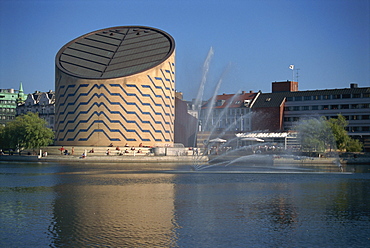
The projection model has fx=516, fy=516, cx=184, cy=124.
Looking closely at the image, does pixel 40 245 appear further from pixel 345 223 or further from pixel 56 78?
pixel 56 78

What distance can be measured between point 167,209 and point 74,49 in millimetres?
84081

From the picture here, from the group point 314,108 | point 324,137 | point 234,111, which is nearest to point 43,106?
point 234,111

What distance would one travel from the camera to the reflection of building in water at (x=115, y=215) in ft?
69.5

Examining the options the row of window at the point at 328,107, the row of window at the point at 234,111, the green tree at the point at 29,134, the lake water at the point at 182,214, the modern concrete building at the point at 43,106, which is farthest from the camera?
the modern concrete building at the point at 43,106

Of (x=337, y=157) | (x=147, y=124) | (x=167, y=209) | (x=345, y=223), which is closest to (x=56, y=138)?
(x=147, y=124)

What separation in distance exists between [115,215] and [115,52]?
263 ft

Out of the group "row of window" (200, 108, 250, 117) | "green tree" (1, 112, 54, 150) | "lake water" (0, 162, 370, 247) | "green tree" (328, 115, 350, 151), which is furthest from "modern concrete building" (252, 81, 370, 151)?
"lake water" (0, 162, 370, 247)

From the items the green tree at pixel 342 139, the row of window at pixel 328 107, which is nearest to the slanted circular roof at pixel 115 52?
the green tree at pixel 342 139

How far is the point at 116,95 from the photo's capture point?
3696 inches

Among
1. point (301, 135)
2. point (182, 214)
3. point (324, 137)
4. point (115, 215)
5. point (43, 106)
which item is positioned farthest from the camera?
point (43, 106)

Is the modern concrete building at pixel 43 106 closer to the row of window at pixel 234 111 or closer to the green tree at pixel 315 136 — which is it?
the row of window at pixel 234 111

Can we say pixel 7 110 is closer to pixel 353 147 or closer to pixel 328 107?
pixel 328 107

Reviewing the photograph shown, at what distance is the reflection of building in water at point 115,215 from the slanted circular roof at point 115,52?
58.2 metres

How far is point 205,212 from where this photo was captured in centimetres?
2781
